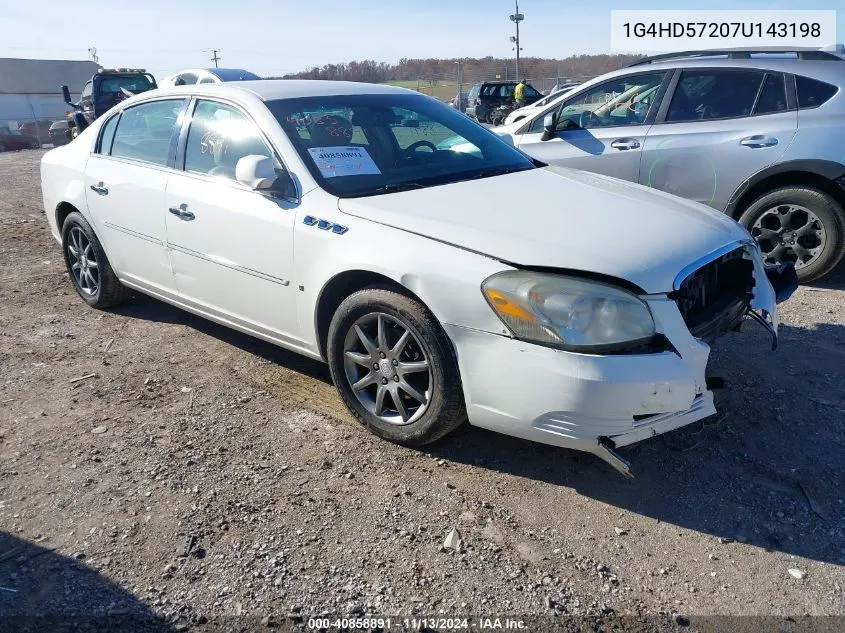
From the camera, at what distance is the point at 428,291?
2869 mm

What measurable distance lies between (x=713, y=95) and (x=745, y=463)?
3.69 meters

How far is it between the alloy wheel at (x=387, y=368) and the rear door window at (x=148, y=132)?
6.22ft

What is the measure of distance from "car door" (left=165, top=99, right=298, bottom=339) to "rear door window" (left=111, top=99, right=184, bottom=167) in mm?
232

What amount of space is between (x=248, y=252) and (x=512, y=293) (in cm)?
160

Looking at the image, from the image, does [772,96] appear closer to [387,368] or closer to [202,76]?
[387,368]

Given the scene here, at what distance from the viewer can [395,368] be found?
314cm

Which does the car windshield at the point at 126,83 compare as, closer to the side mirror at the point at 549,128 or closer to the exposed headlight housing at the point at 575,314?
the side mirror at the point at 549,128

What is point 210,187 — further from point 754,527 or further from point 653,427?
point 754,527

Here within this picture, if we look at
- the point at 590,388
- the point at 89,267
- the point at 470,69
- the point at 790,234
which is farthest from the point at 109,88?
the point at 470,69

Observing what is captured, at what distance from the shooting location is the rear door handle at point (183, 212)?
3.91 m

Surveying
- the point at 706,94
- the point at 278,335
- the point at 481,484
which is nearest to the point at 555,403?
the point at 481,484

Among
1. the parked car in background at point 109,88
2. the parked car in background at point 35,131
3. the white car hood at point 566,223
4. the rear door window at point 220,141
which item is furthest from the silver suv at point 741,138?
the parked car in background at point 35,131

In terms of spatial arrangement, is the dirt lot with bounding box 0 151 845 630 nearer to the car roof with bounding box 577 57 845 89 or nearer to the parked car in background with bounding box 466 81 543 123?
the car roof with bounding box 577 57 845 89

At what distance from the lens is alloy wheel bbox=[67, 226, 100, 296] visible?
5.12m
